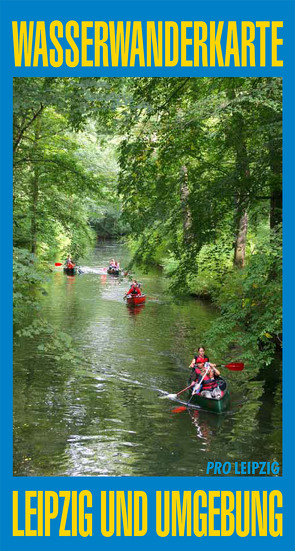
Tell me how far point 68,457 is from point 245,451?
3.24 metres

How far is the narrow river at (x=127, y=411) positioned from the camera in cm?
1024

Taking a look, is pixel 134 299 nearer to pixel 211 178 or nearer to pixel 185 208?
pixel 211 178

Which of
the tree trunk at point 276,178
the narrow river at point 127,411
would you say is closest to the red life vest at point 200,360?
the narrow river at point 127,411

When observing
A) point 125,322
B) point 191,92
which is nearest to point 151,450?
point 191,92

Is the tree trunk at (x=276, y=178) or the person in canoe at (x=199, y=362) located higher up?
the tree trunk at (x=276, y=178)

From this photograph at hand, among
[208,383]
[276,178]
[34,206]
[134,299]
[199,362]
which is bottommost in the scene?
[208,383]

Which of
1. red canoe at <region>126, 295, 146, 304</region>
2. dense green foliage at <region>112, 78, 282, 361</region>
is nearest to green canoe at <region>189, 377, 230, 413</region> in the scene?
dense green foliage at <region>112, 78, 282, 361</region>

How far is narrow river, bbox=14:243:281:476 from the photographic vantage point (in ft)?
33.6

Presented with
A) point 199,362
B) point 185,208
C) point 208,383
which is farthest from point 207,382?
point 185,208

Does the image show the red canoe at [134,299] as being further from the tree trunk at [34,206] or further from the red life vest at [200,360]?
the red life vest at [200,360]

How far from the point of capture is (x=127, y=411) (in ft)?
42.9

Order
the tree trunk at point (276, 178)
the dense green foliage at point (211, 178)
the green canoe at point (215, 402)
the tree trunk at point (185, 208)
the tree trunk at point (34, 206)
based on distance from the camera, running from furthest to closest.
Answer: the tree trunk at point (34, 206) → the green canoe at point (215, 402) → the tree trunk at point (185, 208) → the tree trunk at point (276, 178) → the dense green foliage at point (211, 178)

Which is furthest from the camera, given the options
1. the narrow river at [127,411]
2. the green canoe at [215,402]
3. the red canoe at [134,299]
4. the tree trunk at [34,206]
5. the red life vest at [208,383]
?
the red canoe at [134,299]

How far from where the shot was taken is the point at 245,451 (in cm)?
1074
